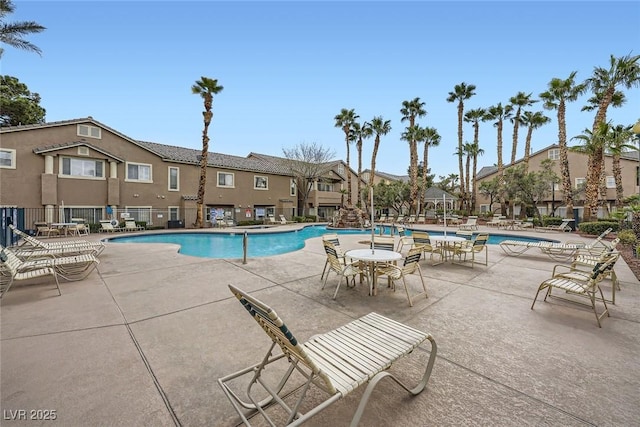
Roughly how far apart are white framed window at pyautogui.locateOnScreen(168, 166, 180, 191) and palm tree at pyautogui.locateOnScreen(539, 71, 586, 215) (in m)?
31.4

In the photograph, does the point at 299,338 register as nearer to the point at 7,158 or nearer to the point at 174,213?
the point at 174,213

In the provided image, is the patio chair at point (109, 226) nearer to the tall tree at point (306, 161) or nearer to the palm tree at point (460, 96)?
the tall tree at point (306, 161)

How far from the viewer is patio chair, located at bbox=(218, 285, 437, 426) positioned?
167cm

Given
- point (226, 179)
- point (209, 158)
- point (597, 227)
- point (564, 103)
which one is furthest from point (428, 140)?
point (209, 158)

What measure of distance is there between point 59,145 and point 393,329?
23.9m

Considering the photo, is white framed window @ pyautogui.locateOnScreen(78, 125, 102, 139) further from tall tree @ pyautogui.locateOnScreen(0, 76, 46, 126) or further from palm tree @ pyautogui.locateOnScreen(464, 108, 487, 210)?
palm tree @ pyautogui.locateOnScreen(464, 108, 487, 210)

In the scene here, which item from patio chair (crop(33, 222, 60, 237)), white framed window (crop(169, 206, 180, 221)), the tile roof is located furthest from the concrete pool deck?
the tile roof

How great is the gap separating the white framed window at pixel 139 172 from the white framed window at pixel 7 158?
5.66 m

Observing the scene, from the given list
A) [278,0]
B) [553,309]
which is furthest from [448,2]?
[553,309]

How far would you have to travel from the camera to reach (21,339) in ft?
10.3

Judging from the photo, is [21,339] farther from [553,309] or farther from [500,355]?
[553,309]

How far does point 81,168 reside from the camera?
17.9 meters

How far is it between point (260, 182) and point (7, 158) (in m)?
17.8

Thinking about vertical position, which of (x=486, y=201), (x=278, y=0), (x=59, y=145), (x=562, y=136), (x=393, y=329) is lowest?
(x=393, y=329)
